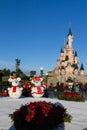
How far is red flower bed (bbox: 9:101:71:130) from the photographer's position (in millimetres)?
9719

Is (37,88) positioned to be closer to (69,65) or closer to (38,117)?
(38,117)

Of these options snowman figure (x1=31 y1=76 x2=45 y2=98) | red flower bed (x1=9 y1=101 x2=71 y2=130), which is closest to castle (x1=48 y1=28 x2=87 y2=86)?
snowman figure (x1=31 y1=76 x2=45 y2=98)

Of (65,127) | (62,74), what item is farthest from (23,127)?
(62,74)

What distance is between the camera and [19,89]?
70.4 feet

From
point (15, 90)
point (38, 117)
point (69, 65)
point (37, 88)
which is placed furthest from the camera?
point (69, 65)

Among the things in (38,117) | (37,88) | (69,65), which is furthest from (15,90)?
(69,65)

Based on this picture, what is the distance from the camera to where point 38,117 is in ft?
32.0

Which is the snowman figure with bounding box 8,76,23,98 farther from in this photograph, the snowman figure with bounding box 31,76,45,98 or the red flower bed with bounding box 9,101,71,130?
the red flower bed with bounding box 9,101,71,130

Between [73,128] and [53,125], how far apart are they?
89 centimetres

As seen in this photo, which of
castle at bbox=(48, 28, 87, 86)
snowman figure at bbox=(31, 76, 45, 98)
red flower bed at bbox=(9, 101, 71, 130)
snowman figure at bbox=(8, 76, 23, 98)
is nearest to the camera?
red flower bed at bbox=(9, 101, 71, 130)

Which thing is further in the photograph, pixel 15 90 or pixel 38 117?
pixel 15 90

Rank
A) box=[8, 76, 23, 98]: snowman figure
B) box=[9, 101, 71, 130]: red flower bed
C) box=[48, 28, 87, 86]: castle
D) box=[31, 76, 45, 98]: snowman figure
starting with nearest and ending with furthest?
box=[9, 101, 71, 130]: red flower bed
box=[8, 76, 23, 98]: snowman figure
box=[31, 76, 45, 98]: snowman figure
box=[48, 28, 87, 86]: castle

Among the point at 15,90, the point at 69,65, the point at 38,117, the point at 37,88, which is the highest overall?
the point at 69,65

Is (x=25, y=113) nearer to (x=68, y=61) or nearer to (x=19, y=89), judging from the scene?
(x=19, y=89)
